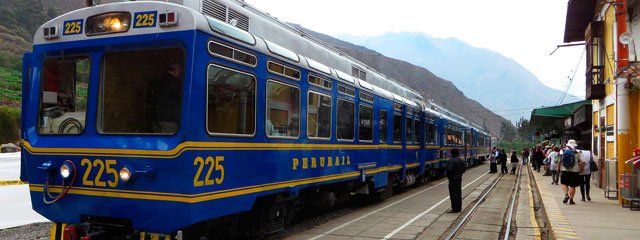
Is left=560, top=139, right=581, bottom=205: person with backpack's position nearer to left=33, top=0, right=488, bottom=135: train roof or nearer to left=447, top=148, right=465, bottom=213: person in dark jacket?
left=447, top=148, right=465, bottom=213: person in dark jacket

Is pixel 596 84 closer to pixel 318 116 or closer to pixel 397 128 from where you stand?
pixel 397 128

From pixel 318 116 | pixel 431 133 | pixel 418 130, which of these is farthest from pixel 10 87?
pixel 318 116

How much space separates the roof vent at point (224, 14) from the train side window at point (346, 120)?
2897 millimetres

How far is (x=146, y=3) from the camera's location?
5184 millimetres

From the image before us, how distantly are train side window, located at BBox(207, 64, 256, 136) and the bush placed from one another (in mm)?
34019

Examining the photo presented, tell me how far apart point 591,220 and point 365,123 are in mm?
4526

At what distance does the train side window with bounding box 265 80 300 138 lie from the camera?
637cm

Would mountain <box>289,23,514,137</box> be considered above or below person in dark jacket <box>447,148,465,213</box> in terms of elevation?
above

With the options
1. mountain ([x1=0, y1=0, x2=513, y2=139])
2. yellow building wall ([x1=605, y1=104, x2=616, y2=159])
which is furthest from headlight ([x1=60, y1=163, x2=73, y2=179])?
mountain ([x1=0, y1=0, x2=513, y2=139])

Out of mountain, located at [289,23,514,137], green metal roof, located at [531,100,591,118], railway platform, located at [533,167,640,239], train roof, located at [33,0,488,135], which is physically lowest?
railway platform, located at [533,167,640,239]

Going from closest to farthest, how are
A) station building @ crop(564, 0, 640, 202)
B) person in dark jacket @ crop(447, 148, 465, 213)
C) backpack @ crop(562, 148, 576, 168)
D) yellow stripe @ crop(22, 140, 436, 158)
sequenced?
yellow stripe @ crop(22, 140, 436, 158), person in dark jacket @ crop(447, 148, 465, 213), backpack @ crop(562, 148, 576, 168), station building @ crop(564, 0, 640, 202)

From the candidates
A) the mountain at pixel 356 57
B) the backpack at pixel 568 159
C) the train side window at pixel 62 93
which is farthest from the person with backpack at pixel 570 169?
the mountain at pixel 356 57

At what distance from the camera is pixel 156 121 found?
198 inches

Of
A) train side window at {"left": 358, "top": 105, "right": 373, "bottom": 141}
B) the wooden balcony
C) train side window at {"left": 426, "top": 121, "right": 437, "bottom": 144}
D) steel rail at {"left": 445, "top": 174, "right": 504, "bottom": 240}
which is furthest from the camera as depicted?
train side window at {"left": 426, "top": 121, "right": 437, "bottom": 144}
